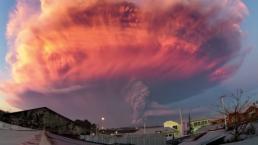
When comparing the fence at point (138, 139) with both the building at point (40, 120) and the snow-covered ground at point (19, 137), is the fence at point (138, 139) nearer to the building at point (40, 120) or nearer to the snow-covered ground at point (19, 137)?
the building at point (40, 120)

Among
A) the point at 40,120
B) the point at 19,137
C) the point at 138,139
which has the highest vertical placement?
the point at 40,120

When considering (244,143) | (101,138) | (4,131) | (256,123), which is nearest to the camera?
(4,131)

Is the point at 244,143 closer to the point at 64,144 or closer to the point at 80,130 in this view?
the point at 64,144

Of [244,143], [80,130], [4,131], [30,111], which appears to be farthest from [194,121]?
[4,131]

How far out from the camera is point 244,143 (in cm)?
1881

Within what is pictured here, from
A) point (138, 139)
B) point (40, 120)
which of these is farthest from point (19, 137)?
point (138, 139)

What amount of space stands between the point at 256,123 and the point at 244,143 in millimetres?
9302

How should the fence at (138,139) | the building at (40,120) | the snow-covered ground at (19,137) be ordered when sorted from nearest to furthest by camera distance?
1. the snow-covered ground at (19,137)
2. the building at (40,120)
3. the fence at (138,139)

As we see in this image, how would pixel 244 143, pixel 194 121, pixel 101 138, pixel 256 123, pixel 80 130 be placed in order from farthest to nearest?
pixel 194 121, pixel 101 138, pixel 80 130, pixel 256 123, pixel 244 143

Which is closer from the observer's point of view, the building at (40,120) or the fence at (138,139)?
the building at (40,120)

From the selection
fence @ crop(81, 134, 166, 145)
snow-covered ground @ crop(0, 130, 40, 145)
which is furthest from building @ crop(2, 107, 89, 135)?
snow-covered ground @ crop(0, 130, 40, 145)

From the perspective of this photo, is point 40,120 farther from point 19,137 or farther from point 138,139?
point 19,137

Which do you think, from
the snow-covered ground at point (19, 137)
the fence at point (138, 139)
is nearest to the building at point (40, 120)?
the fence at point (138, 139)

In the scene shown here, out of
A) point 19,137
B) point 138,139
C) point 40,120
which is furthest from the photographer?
point 138,139
